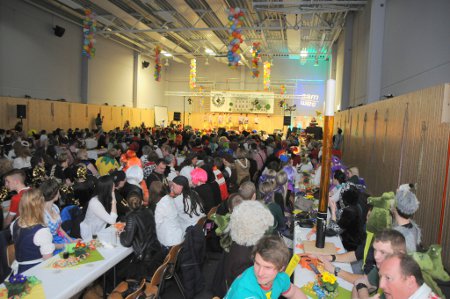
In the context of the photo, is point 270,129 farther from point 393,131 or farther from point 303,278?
point 303,278

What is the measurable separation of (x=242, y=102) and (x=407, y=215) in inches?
934

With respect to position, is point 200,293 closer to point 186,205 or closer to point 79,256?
point 186,205

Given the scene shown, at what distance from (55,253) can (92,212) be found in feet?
1.91

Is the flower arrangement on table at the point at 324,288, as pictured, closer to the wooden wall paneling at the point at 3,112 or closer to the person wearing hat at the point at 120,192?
the person wearing hat at the point at 120,192

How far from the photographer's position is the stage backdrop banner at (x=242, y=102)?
24.2 meters

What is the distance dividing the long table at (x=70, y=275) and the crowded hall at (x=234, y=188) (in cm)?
2

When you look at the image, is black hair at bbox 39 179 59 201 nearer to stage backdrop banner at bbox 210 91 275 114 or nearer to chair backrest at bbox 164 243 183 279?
chair backrest at bbox 164 243 183 279

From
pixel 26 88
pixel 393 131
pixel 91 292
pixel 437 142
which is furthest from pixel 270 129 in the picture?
pixel 91 292

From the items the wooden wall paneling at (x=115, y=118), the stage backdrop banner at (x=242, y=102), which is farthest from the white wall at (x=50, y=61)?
the stage backdrop banner at (x=242, y=102)

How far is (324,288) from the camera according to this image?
2.56 m

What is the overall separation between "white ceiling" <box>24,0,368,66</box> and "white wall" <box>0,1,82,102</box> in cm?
64

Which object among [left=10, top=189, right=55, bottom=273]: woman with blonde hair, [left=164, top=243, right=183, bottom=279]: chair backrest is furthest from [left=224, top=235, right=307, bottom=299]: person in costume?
[left=10, top=189, right=55, bottom=273]: woman with blonde hair

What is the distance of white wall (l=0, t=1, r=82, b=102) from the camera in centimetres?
1290

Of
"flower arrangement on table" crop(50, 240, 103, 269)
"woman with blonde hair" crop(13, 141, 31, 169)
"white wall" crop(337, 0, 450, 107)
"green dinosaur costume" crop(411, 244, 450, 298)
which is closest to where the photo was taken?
"green dinosaur costume" crop(411, 244, 450, 298)
